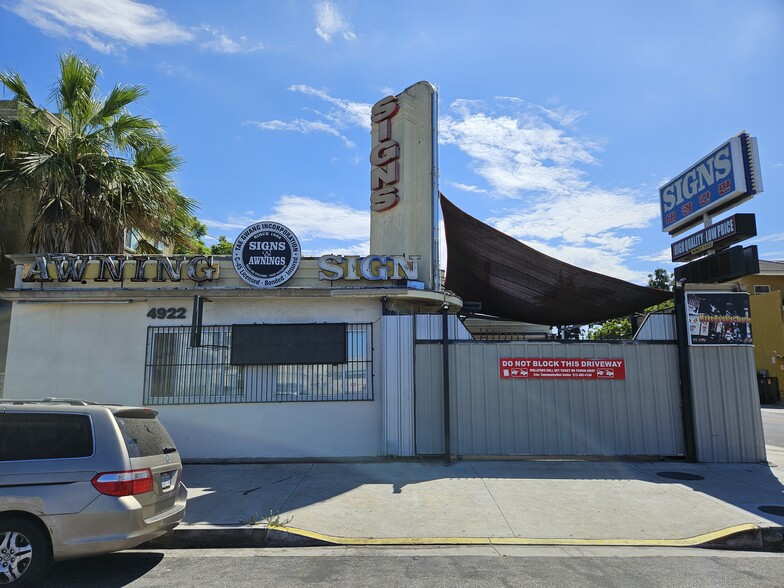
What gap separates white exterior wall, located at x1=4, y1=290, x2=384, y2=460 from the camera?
33.5 ft

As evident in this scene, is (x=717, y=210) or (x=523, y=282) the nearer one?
(x=717, y=210)

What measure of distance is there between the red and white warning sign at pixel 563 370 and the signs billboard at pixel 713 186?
3703mm

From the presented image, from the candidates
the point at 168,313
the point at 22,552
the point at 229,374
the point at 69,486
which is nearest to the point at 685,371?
the point at 229,374

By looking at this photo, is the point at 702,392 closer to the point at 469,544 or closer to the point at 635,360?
the point at 635,360

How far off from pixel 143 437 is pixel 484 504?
184 inches

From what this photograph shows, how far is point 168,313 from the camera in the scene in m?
10.6

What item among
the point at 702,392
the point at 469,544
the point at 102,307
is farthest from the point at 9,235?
the point at 702,392

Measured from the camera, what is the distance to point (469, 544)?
19.7ft

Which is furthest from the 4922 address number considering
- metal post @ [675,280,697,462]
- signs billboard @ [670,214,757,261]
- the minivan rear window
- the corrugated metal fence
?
signs billboard @ [670,214,757,261]

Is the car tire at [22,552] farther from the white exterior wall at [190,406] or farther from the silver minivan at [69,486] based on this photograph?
the white exterior wall at [190,406]

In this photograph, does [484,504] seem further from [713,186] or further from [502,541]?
[713,186]

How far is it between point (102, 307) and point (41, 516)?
22.6 ft

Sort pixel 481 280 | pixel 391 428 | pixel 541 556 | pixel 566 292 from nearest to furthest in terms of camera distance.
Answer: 1. pixel 541 556
2. pixel 391 428
3. pixel 566 292
4. pixel 481 280

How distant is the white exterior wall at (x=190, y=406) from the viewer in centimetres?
1022
